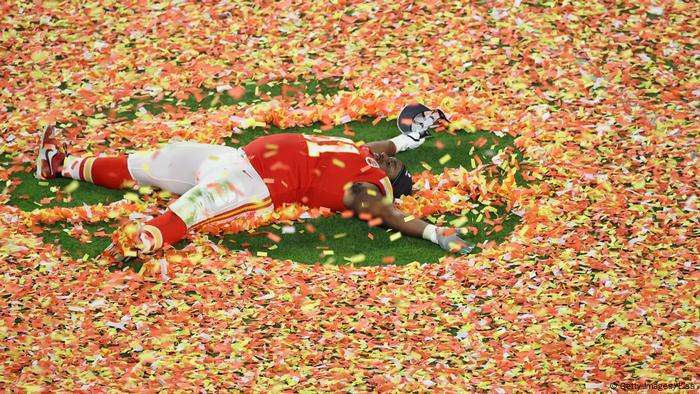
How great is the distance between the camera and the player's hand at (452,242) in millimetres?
7246

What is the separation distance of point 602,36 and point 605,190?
295cm

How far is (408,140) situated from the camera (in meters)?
8.61

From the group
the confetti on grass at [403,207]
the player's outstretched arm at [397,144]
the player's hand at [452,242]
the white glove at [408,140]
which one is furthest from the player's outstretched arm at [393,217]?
the white glove at [408,140]

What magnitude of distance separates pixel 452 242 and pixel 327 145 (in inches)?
48.7

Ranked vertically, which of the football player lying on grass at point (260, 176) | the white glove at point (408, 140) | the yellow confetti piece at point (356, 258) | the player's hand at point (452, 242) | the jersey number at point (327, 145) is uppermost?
the jersey number at point (327, 145)

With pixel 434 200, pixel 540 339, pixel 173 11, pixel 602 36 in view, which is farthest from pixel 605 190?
pixel 173 11

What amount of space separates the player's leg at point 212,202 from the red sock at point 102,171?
2.00 ft

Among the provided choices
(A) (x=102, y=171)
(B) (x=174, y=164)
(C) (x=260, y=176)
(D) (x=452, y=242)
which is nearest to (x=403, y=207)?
(D) (x=452, y=242)

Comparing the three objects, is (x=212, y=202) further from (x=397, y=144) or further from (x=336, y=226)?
(x=397, y=144)

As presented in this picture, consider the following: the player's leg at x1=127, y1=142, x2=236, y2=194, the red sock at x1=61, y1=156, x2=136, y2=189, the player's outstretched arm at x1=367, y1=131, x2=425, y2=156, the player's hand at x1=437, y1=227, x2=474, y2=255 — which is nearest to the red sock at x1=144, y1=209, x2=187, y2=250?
the player's leg at x1=127, y1=142, x2=236, y2=194

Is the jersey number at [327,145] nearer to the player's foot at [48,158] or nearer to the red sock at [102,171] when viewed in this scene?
the red sock at [102,171]

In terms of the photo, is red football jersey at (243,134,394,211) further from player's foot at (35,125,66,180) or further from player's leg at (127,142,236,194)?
player's foot at (35,125,66,180)

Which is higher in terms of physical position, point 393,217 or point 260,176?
point 260,176

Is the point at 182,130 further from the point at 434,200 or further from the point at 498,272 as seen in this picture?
the point at 498,272
